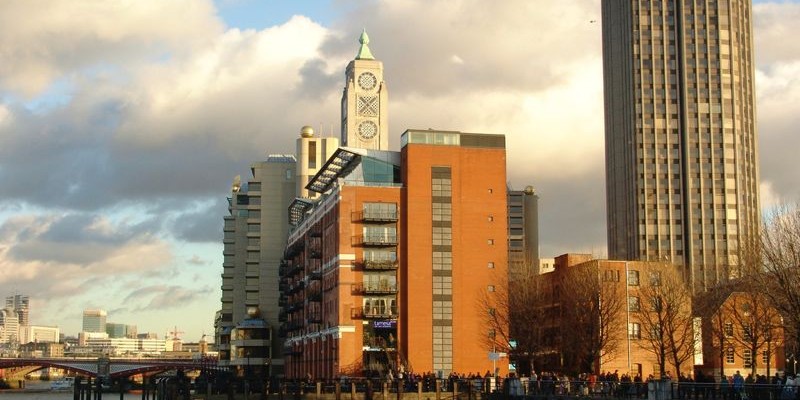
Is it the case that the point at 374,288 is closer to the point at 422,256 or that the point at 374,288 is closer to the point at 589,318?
the point at 422,256

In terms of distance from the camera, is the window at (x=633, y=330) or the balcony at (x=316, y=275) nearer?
the window at (x=633, y=330)

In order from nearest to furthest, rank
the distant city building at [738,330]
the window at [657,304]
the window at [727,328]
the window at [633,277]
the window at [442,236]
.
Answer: the distant city building at [738,330] < the window at [657,304] < the window at [727,328] < the window at [442,236] < the window at [633,277]

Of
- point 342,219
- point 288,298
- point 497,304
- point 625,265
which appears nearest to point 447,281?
point 497,304

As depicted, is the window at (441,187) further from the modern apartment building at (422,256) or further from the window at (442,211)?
the window at (442,211)

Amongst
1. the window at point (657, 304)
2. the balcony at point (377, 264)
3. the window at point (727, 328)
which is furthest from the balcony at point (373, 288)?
the window at point (727, 328)

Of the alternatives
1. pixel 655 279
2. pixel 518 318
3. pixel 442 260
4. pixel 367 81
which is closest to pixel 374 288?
pixel 442 260

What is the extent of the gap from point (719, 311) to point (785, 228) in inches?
1105

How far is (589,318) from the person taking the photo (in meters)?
106

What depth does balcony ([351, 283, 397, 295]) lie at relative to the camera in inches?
4530

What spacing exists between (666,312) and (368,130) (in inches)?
3632

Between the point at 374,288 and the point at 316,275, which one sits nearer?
the point at 374,288

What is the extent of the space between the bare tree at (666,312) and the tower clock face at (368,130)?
82651 millimetres

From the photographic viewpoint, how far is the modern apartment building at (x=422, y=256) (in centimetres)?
11469

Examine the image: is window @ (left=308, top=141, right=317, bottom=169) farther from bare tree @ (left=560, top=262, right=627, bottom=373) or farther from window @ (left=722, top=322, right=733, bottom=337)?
window @ (left=722, top=322, right=733, bottom=337)
